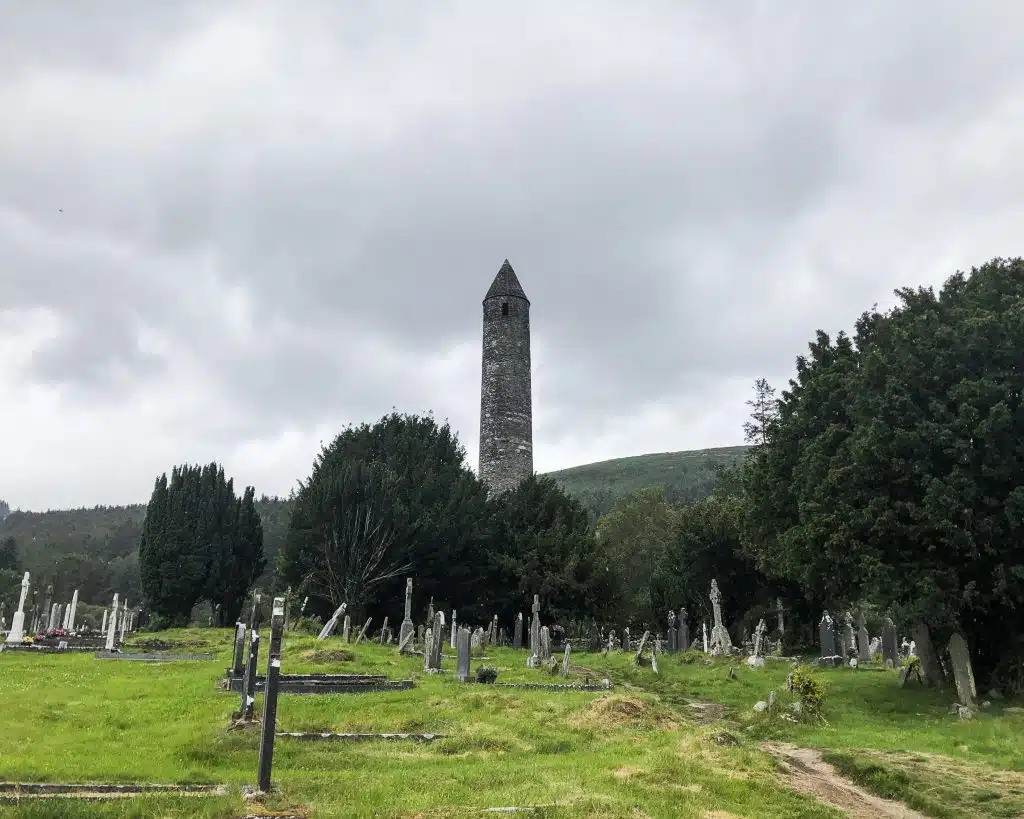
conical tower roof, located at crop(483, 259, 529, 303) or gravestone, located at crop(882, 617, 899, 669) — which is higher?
conical tower roof, located at crop(483, 259, 529, 303)

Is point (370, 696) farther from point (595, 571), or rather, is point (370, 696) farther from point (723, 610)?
point (723, 610)

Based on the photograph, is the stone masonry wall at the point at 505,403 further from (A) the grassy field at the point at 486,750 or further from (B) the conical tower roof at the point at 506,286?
(A) the grassy field at the point at 486,750

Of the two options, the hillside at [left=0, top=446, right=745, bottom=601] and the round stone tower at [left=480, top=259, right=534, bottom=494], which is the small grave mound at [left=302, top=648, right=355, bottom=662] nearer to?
the round stone tower at [left=480, top=259, right=534, bottom=494]

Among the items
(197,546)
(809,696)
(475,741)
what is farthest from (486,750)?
(197,546)

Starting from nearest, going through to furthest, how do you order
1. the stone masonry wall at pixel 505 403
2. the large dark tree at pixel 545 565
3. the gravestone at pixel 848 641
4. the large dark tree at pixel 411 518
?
the gravestone at pixel 848 641 < the large dark tree at pixel 411 518 < the large dark tree at pixel 545 565 < the stone masonry wall at pixel 505 403

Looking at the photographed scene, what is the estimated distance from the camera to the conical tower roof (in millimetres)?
54625

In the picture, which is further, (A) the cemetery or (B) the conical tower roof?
(B) the conical tower roof

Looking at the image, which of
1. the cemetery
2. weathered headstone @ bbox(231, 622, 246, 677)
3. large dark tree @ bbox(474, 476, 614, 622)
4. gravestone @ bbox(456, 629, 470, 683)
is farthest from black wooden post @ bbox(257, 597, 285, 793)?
large dark tree @ bbox(474, 476, 614, 622)

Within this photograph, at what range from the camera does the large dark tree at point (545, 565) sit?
40906mm

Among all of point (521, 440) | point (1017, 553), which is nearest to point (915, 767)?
point (1017, 553)

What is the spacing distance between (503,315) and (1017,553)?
3958 cm

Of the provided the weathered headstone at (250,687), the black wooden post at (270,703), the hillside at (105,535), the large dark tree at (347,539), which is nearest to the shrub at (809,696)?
the weathered headstone at (250,687)

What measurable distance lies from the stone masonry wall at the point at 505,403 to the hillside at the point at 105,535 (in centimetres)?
1607

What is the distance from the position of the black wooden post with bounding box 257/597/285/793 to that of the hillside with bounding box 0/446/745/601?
1883 inches
